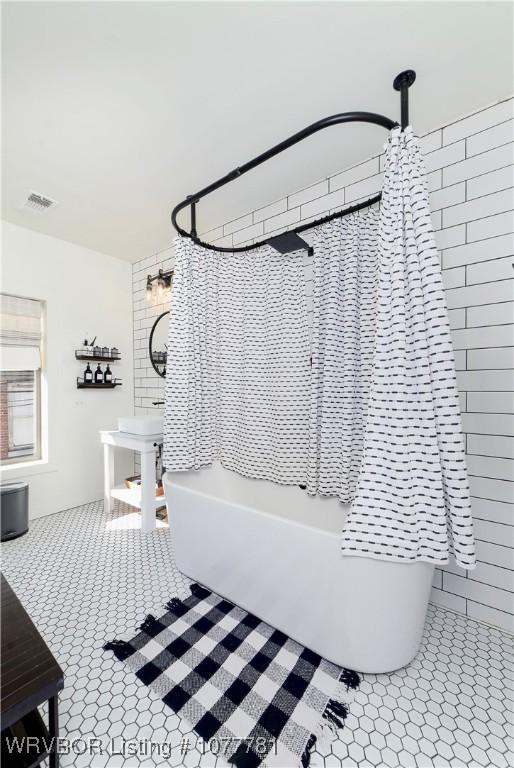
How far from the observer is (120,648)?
1.55m

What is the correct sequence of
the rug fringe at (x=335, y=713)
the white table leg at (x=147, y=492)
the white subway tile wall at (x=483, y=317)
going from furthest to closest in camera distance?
the white table leg at (x=147, y=492)
the white subway tile wall at (x=483, y=317)
the rug fringe at (x=335, y=713)

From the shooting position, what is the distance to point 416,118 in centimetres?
178

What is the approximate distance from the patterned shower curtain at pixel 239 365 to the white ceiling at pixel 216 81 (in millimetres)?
605

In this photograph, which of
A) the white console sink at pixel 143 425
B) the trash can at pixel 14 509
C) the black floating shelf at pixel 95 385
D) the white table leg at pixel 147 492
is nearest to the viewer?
the trash can at pixel 14 509

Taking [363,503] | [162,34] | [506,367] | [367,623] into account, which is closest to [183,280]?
[162,34]

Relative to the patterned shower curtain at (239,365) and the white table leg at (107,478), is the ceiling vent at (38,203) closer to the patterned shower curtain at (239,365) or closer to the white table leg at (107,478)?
the patterned shower curtain at (239,365)

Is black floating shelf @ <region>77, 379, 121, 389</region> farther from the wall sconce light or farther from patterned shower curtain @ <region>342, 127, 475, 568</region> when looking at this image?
patterned shower curtain @ <region>342, 127, 475, 568</region>

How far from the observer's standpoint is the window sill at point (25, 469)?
281cm

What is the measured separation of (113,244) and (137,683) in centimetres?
340

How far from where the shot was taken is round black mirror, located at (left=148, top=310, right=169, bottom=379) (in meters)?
3.37

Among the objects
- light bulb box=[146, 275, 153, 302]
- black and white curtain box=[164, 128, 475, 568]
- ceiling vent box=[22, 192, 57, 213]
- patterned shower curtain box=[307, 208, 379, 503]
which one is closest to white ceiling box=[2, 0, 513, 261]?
ceiling vent box=[22, 192, 57, 213]

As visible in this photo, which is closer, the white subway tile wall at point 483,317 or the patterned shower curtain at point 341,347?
the white subway tile wall at point 483,317

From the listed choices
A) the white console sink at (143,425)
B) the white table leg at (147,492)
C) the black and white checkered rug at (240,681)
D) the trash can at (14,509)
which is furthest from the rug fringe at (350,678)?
the trash can at (14,509)

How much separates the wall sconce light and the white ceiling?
38.8 inches
